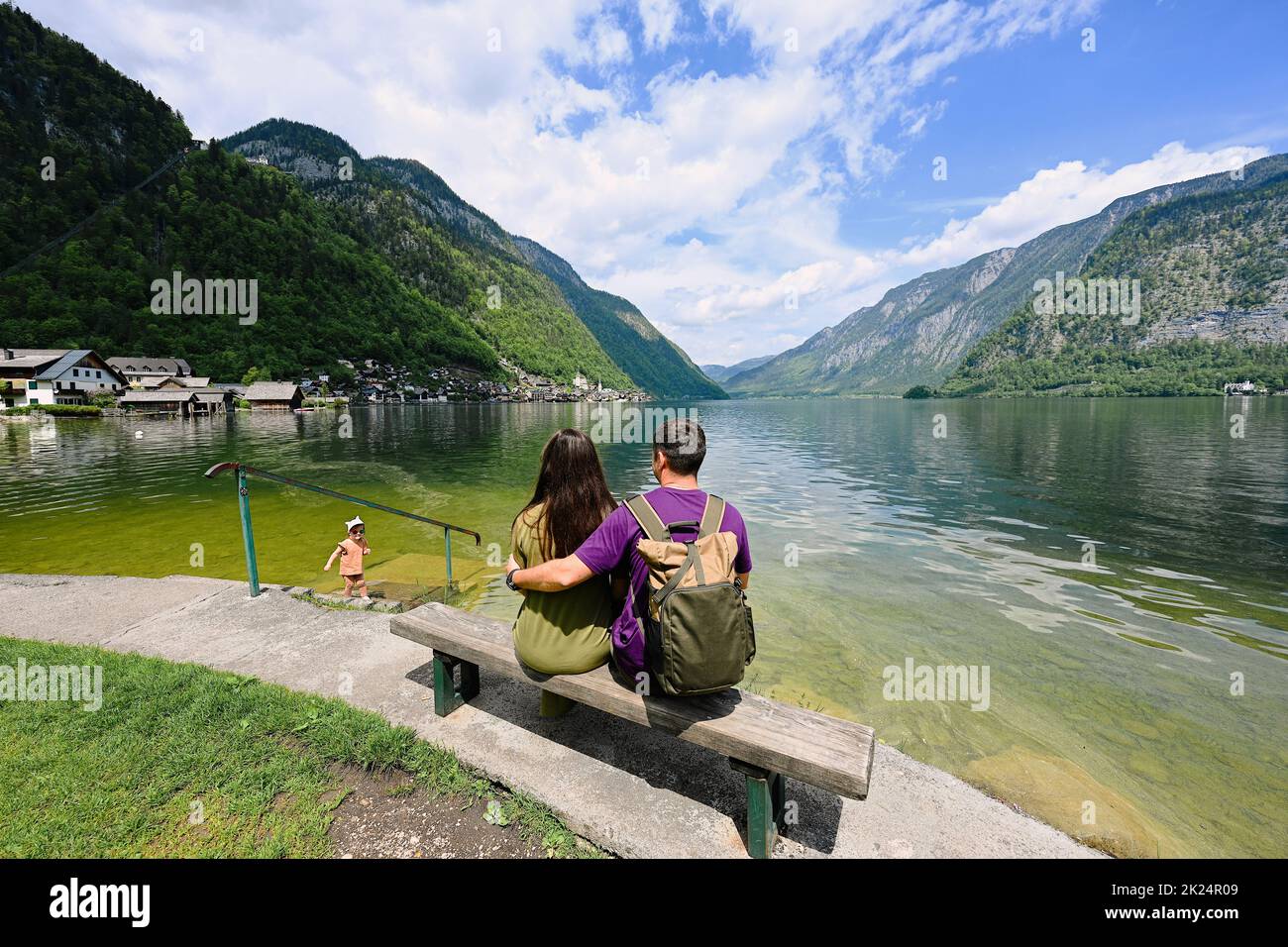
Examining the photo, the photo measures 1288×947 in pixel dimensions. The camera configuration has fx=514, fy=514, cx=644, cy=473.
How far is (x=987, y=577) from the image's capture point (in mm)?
13000

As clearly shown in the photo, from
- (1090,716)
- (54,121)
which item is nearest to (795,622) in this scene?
(1090,716)

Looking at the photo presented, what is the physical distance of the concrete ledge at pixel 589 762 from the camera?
11.5ft

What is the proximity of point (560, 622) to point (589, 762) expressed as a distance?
1241 millimetres

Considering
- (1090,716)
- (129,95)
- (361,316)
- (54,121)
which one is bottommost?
(1090,716)

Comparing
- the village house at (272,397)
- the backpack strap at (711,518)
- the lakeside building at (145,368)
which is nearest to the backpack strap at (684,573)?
the backpack strap at (711,518)

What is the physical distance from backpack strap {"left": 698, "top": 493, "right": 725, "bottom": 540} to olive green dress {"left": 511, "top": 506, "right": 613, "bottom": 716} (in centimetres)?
115

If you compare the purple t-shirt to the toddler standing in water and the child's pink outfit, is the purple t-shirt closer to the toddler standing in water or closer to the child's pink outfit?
the toddler standing in water

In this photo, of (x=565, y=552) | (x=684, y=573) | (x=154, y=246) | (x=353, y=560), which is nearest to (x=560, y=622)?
(x=565, y=552)

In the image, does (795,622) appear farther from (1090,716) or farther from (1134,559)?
(1134,559)

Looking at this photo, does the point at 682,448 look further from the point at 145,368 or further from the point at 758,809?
the point at 145,368


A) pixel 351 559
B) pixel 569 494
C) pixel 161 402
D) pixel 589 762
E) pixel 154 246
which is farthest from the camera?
pixel 154 246

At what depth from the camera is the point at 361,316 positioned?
147 meters

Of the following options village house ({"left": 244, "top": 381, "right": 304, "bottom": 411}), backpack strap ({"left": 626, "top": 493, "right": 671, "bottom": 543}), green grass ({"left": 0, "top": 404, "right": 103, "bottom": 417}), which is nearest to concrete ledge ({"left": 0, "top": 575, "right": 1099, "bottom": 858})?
Answer: backpack strap ({"left": 626, "top": 493, "right": 671, "bottom": 543})
